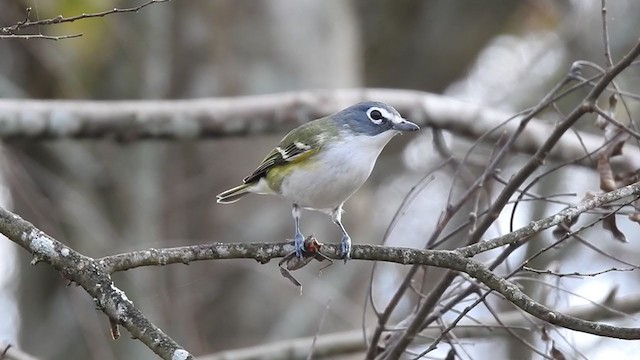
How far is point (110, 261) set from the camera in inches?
90.0

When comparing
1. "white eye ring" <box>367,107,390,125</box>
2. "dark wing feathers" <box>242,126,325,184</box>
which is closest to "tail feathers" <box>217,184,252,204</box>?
"dark wing feathers" <box>242,126,325,184</box>

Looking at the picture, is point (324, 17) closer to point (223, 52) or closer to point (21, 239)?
point (223, 52)

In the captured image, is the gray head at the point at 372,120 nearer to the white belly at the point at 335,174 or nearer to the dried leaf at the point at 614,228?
the white belly at the point at 335,174

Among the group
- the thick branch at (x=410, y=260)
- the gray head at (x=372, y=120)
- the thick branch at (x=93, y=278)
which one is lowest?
the thick branch at (x=93, y=278)

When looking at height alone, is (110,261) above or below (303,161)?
below

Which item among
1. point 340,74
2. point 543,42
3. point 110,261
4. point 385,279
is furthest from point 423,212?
point 110,261

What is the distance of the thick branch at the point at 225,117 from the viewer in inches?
193

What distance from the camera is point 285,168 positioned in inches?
143

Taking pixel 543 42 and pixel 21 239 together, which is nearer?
pixel 21 239

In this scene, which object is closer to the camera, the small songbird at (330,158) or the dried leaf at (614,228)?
the dried leaf at (614,228)

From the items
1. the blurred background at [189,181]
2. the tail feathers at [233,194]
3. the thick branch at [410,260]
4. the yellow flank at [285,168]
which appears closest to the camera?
the thick branch at [410,260]

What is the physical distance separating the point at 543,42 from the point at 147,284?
5665 mm

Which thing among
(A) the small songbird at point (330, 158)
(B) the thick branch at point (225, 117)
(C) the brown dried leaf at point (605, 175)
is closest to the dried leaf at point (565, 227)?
(C) the brown dried leaf at point (605, 175)

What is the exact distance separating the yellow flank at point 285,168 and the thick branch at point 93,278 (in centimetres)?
139
